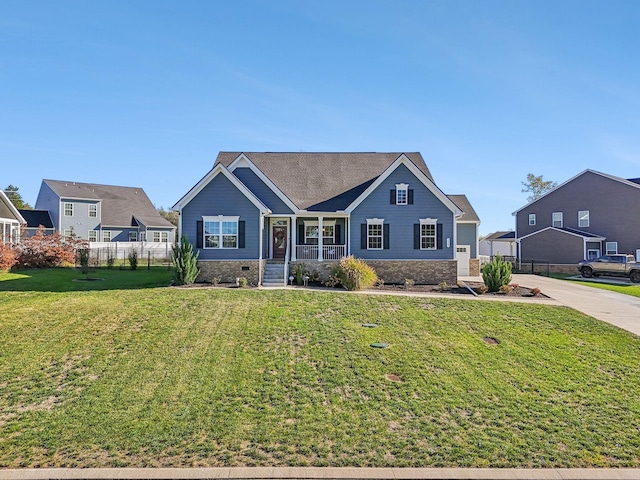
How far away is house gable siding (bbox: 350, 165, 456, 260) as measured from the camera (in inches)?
829

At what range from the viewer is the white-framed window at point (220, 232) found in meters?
19.3

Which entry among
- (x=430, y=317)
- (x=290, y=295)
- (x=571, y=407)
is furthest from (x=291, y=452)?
(x=290, y=295)

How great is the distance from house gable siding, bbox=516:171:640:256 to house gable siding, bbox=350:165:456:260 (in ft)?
65.8

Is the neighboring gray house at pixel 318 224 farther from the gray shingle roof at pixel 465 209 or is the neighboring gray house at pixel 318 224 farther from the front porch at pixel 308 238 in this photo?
the gray shingle roof at pixel 465 209

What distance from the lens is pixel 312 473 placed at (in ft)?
18.3

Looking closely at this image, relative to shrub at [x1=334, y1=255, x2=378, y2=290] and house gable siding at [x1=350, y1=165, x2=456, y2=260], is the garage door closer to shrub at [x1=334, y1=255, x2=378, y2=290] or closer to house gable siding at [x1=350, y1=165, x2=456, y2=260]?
house gable siding at [x1=350, y1=165, x2=456, y2=260]

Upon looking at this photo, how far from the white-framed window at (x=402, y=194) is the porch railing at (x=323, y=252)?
12.8ft

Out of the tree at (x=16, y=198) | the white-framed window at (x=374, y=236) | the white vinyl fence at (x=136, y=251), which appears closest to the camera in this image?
the white-framed window at (x=374, y=236)

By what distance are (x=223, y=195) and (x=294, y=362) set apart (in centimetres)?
1179

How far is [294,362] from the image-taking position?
9.38 meters

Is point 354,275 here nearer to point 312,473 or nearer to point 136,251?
point 312,473

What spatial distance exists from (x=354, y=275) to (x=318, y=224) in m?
5.56

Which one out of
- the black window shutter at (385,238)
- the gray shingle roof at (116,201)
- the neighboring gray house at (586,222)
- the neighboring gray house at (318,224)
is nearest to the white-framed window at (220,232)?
the neighboring gray house at (318,224)

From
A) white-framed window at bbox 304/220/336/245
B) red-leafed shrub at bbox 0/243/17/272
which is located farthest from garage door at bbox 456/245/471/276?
red-leafed shrub at bbox 0/243/17/272
